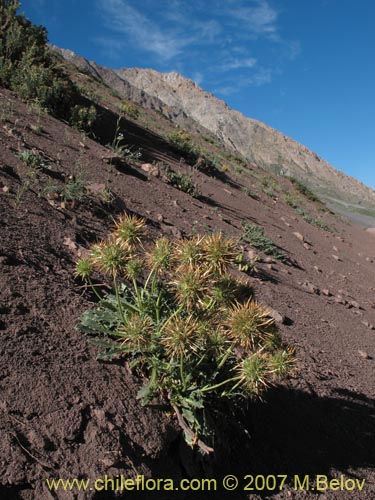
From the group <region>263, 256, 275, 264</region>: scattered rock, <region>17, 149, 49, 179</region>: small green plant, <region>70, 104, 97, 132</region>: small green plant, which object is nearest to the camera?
<region>17, 149, 49, 179</region>: small green plant

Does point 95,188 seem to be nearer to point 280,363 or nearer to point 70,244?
point 70,244

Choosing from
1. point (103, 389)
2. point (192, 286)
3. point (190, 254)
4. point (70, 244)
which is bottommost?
point (103, 389)

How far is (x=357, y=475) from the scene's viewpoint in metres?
3.38

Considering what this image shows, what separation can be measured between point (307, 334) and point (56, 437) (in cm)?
397

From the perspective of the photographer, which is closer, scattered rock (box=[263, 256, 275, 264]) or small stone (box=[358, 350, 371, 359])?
small stone (box=[358, 350, 371, 359])

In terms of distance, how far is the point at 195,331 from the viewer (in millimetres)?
2479

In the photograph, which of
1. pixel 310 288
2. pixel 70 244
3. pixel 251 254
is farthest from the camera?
pixel 310 288

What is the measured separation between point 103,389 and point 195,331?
825 millimetres

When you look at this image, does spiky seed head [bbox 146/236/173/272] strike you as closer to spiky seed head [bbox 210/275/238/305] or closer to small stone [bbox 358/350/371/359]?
spiky seed head [bbox 210/275/238/305]

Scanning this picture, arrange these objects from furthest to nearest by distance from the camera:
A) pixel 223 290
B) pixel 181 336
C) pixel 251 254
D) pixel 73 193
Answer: pixel 251 254
pixel 73 193
pixel 223 290
pixel 181 336

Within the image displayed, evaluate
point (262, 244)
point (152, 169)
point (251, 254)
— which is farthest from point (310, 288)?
point (152, 169)

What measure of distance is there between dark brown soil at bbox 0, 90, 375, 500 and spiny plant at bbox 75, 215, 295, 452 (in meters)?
0.19

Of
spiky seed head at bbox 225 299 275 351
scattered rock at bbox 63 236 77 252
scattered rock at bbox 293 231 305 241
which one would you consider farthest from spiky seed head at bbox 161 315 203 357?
scattered rock at bbox 293 231 305 241

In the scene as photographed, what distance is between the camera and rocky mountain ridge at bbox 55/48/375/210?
89.4 meters
